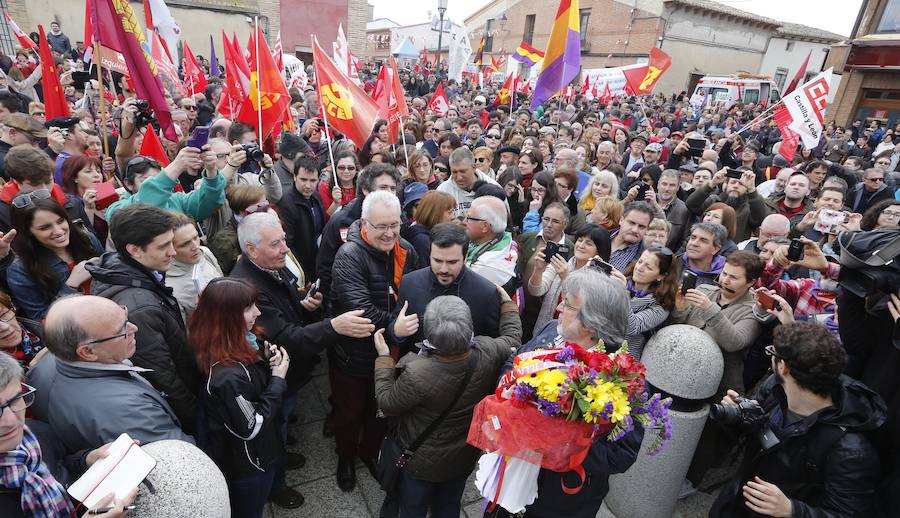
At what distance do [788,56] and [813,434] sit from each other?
45.8 meters

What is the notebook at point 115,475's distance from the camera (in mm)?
1599

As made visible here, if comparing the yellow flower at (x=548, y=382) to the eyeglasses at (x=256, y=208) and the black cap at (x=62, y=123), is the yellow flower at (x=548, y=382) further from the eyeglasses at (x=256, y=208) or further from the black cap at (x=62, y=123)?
the black cap at (x=62, y=123)

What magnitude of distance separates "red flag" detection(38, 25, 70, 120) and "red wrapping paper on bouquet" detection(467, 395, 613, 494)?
7175 mm

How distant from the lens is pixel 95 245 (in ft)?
11.9

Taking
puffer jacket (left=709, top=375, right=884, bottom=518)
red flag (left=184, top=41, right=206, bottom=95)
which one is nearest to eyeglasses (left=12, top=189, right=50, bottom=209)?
puffer jacket (left=709, top=375, right=884, bottom=518)

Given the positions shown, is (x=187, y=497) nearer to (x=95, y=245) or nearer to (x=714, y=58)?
(x=95, y=245)

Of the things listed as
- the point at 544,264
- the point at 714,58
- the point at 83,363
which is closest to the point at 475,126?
the point at 544,264

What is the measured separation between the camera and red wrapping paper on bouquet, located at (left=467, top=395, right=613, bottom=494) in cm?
188

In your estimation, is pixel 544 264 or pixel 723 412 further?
pixel 544 264

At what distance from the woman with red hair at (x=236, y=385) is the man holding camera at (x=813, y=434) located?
8.09 ft

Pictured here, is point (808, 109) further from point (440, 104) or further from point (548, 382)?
point (548, 382)

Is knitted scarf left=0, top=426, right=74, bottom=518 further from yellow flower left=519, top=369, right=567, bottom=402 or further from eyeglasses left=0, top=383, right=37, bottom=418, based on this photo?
yellow flower left=519, top=369, right=567, bottom=402

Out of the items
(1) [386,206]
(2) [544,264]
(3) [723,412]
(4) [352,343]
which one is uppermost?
(1) [386,206]

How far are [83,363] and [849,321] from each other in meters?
3.79
